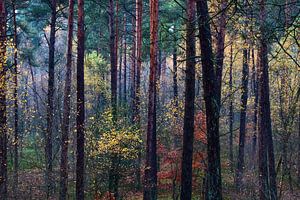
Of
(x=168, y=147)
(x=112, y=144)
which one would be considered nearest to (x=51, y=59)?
(x=112, y=144)

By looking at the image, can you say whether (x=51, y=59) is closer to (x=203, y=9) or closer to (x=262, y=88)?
(x=262, y=88)

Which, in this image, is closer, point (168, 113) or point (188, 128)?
point (188, 128)

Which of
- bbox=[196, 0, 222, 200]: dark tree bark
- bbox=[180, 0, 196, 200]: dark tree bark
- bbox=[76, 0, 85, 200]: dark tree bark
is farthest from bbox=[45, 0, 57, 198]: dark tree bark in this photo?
bbox=[196, 0, 222, 200]: dark tree bark

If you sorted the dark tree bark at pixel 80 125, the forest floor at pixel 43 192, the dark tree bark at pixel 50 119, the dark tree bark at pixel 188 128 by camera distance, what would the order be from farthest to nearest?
the forest floor at pixel 43 192, the dark tree bark at pixel 50 119, the dark tree bark at pixel 80 125, the dark tree bark at pixel 188 128

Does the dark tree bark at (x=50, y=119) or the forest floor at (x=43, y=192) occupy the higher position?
the dark tree bark at (x=50, y=119)

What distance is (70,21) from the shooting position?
43.8ft

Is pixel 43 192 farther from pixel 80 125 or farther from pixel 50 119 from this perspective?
pixel 80 125

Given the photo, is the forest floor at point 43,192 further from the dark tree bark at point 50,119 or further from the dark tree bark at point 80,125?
the dark tree bark at point 80,125

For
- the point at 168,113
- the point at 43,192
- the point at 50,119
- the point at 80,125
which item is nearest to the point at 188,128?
the point at 80,125

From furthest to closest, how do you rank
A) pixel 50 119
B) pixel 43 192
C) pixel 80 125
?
pixel 43 192
pixel 50 119
pixel 80 125

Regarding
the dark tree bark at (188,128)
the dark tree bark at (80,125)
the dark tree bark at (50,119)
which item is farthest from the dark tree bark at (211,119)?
the dark tree bark at (50,119)

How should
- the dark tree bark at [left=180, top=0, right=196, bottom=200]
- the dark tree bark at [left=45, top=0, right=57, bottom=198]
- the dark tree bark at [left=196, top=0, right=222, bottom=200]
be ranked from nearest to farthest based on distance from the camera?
the dark tree bark at [left=196, top=0, right=222, bottom=200] → the dark tree bark at [left=180, top=0, right=196, bottom=200] → the dark tree bark at [left=45, top=0, right=57, bottom=198]

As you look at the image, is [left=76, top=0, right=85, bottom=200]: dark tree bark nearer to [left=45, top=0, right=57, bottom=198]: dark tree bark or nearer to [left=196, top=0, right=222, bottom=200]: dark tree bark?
[left=45, top=0, right=57, bottom=198]: dark tree bark

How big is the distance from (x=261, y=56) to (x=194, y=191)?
9.22 meters
